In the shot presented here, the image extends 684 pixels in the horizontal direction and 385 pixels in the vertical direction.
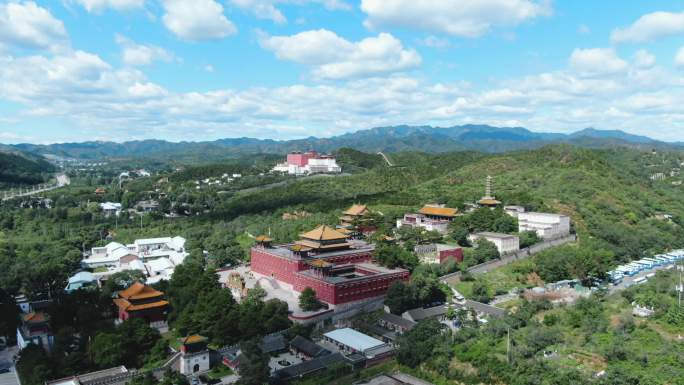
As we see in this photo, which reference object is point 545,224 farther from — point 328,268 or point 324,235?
point 328,268

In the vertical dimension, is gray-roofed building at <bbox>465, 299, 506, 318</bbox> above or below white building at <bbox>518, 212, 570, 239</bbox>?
below

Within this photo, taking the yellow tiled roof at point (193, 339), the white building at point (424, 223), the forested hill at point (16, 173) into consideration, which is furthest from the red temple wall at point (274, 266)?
the forested hill at point (16, 173)

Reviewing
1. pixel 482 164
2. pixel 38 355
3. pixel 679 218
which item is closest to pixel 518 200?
pixel 679 218

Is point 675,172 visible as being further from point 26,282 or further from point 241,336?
point 26,282

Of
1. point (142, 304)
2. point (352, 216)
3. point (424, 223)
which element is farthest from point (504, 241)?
point (142, 304)

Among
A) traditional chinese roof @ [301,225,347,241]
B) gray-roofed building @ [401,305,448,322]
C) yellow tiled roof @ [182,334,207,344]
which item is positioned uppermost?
traditional chinese roof @ [301,225,347,241]

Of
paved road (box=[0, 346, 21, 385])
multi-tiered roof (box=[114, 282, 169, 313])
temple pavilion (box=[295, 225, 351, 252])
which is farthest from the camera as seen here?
temple pavilion (box=[295, 225, 351, 252])

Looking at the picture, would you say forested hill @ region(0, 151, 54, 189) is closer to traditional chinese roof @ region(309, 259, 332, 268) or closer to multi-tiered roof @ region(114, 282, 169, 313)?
multi-tiered roof @ region(114, 282, 169, 313)

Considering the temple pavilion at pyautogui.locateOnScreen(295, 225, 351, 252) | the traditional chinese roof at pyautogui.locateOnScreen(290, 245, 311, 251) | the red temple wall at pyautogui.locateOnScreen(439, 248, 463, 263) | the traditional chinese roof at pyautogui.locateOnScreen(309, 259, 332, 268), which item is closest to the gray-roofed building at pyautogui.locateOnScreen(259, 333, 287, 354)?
the traditional chinese roof at pyautogui.locateOnScreen(309, 259, 332, 268)
